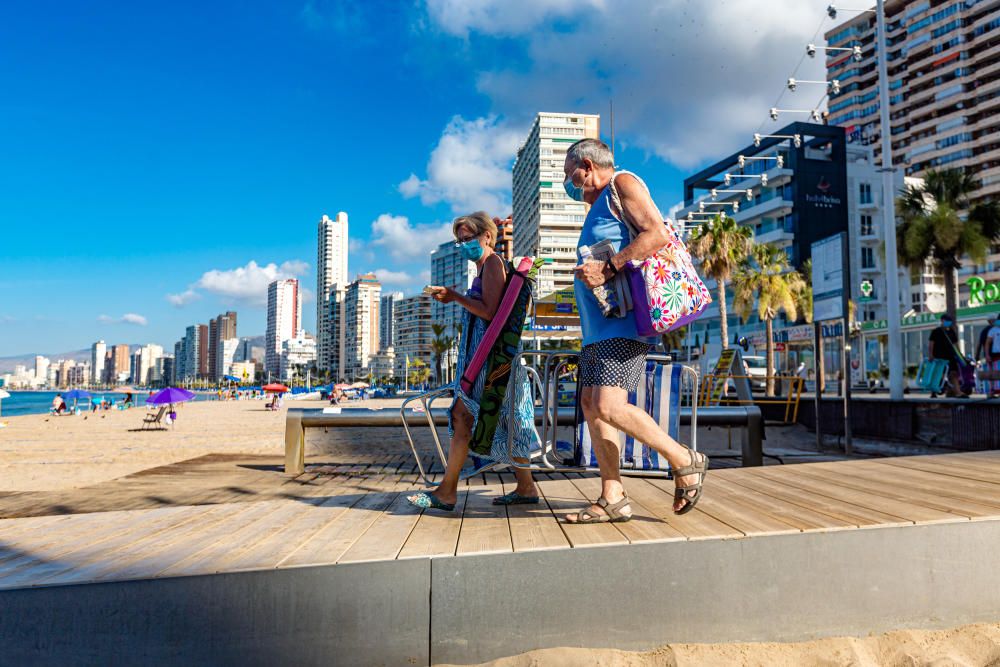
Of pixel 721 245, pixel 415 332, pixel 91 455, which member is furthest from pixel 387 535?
pixel 415 332

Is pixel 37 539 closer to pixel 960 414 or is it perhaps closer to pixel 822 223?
pixel 960 414

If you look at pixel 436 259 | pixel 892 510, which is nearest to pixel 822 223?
pixel 892 510

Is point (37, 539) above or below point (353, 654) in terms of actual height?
above

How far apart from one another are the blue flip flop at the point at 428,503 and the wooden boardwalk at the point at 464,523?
1.9 inches

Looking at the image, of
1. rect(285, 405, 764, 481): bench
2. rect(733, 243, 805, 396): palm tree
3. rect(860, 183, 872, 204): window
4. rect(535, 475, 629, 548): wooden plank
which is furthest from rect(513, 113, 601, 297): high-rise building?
rect(535, 475, 629, 548): wooden plank

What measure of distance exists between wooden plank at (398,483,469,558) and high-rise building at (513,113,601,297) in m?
95.4

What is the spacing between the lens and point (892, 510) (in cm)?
269

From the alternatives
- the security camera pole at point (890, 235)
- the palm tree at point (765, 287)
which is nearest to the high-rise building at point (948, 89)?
the palm tree at point (765, 287)

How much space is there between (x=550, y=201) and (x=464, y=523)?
110 m

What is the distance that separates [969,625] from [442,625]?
1.94 meters

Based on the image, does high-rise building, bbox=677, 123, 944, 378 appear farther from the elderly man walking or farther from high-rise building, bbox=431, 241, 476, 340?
high-rise building, bbox=431, 241, 476, 340

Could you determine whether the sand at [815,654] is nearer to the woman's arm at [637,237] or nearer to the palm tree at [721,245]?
the woman's arm at [637,237]

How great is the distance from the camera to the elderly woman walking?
3.27 meters

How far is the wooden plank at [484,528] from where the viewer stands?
2.33 meters
